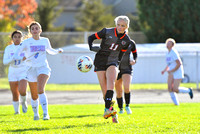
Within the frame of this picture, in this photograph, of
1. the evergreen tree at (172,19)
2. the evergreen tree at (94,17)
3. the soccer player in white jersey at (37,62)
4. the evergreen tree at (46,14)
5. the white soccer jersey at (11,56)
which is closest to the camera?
the soccer player in white jersey at (37,62)

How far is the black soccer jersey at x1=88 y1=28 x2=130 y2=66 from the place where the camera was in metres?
8.46

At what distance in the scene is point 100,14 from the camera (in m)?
38.4

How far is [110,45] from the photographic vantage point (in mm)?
8477

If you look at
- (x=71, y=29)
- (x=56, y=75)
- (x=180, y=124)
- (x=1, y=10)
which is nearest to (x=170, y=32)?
(x=56, y=75)

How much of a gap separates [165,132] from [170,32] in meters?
21.5

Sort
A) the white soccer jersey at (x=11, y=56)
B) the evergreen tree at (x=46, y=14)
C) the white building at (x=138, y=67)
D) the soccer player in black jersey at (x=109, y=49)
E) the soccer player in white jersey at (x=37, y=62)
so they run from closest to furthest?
the soccer player in black jersey at (x=109, y=49), the soccer player in white jersey at (x=37, y=62), the white soccer jersey at (x=11, y=56), the white building at (x=138, y=67), the evergreen tree at (x=46, y=14)

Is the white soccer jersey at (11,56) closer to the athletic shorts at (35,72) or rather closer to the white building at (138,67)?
the athletic shorts at (35,72)

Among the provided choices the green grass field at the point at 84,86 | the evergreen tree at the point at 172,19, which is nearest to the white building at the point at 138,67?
the green grass field at the point at 84,86

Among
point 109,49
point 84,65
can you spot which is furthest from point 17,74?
point 109,49

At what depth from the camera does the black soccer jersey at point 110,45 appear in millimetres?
8461

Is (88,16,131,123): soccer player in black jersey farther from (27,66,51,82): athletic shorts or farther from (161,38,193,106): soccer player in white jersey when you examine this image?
(161,38,193,106): soccer player in white jersey

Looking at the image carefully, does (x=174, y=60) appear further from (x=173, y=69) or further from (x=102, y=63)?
(x=102, y=63)

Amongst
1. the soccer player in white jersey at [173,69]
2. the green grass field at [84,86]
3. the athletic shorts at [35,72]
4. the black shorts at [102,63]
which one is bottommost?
the green grass field at [84,86]

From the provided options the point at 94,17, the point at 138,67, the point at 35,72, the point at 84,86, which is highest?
the point at 94,17
